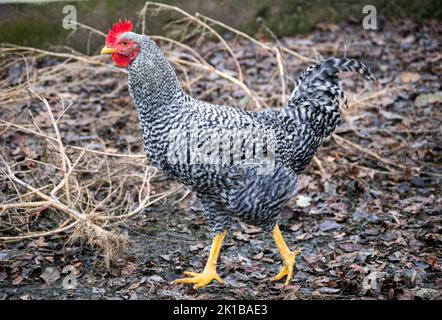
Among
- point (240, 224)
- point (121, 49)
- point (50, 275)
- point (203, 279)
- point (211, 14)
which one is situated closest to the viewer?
point (121, 49)

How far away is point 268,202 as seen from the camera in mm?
4984

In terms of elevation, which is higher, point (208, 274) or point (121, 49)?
point (121, 49)

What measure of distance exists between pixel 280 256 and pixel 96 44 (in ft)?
17.0

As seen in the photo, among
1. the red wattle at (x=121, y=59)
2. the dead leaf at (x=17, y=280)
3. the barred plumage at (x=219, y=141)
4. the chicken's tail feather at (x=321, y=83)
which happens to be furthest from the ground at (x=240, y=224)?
the chicken's tail feather at (x=321, y=83)

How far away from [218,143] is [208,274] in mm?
1188

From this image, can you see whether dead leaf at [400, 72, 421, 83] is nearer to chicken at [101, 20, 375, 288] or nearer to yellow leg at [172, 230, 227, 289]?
chicken at [101, 20, 375, 288]

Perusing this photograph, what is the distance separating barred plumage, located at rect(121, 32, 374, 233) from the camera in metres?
4.78

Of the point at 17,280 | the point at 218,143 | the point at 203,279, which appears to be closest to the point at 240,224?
the point at 203,279

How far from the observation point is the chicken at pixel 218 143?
478cm

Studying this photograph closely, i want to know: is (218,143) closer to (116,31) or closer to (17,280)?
(116,31)

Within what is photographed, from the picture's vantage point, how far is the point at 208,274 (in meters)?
5.27

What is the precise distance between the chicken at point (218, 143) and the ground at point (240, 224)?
44cm

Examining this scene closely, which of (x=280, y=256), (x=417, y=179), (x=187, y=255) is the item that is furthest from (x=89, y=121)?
(x=417, y=179)

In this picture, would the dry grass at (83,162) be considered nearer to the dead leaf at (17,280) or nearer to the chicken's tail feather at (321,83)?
the dead leaf at (17,280)
